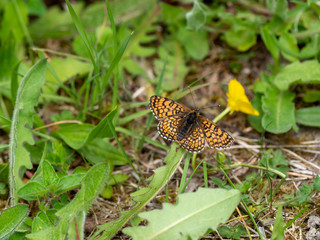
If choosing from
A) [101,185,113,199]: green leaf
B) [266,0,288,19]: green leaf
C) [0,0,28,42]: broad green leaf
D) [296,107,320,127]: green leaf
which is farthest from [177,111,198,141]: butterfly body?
[0,0,28,42]: broad green leaf

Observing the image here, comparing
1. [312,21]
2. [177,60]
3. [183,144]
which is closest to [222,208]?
→ [183,144]

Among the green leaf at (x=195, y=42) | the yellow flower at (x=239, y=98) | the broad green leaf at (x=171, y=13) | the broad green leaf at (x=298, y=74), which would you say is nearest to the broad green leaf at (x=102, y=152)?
the yellow flower at (x=239, y=98)

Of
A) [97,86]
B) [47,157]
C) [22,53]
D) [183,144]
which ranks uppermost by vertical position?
[22,53]

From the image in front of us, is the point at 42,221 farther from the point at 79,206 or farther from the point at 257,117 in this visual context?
the point at 257,117

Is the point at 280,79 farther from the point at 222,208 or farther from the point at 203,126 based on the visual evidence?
the point at 222,208

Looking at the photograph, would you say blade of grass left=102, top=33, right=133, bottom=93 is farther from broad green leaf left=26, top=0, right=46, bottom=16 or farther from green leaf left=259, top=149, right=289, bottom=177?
broad green leaf left=26, top=0, right=46, bottom=16
